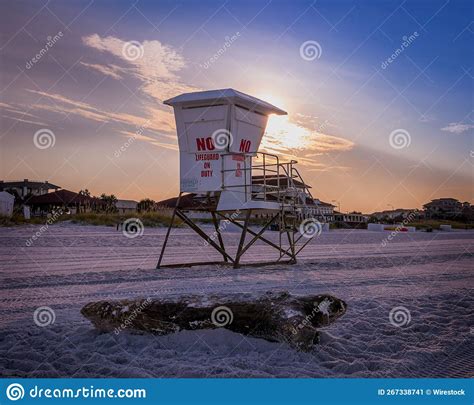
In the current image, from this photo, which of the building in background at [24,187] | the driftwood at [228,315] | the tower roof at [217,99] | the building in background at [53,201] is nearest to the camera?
the driftwood at [228,315]

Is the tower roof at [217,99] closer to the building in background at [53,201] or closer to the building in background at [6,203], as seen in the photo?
the building in background at [6,203]

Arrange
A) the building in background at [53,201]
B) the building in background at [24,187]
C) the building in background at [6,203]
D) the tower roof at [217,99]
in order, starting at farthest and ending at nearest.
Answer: the building in background at [53,201], the building in background at [24,187], the building in background at [6,203], the tower roof at [217,99]


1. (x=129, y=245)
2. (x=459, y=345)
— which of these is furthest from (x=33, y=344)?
(x=129, y=245)

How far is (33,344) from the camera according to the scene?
5.76 m

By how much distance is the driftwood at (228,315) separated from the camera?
225 inches

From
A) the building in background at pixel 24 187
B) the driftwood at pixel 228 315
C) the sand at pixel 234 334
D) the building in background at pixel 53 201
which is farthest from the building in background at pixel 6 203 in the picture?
the driftwood at pixel 228 315

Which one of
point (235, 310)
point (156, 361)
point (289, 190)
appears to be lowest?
point (156, 361)

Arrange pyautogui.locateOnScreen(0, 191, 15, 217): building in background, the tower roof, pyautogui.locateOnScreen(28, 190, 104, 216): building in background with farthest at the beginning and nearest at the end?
1. pyautogui.locateOnScreen(28, 190, 104, 216): building in background
2. pyautogui.locateOnScreen(0, 191, 15, 217): building in background
3. the tower roof

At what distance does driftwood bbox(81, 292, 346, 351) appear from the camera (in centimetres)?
570

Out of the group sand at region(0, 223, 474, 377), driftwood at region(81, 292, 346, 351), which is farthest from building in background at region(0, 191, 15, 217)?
driftwood at region(81, 292, 346, 351)

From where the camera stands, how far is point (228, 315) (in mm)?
5879

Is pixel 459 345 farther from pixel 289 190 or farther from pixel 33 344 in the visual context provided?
pixel 289 190

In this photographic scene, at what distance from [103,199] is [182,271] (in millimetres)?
46435

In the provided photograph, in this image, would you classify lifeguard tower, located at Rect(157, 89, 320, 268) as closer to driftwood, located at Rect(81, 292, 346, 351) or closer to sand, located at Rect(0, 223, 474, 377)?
sand, located at Rect(0, 223, 474, 377)
